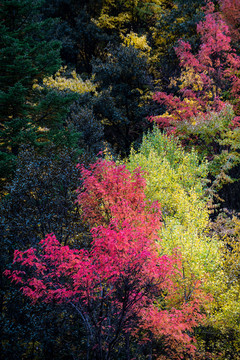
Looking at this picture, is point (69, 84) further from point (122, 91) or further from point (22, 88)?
point (22, 88)

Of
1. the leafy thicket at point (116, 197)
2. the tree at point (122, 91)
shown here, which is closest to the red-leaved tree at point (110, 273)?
the leafy thicket at point (116, 197)

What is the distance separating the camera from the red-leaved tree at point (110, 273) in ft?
23.7

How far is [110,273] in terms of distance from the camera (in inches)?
280

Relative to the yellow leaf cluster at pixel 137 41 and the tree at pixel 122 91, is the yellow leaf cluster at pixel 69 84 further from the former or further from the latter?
the yellow leaf cluster at pixel 137 41

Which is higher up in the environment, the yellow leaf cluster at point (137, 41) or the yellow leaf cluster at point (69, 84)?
the yellow leaf cluster at point (137, 41)

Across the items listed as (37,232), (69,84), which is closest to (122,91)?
(69,84)

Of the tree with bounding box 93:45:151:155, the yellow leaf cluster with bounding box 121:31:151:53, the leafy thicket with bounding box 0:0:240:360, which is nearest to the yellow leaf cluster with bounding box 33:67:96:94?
the leafy thicket with bounding box 0:0:240:360

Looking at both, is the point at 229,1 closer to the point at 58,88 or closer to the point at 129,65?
the point at 129,65

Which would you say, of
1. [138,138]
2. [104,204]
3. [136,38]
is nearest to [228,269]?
[104,204]

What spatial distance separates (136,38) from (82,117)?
12.5m

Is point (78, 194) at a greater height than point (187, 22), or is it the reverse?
point (187, 22)

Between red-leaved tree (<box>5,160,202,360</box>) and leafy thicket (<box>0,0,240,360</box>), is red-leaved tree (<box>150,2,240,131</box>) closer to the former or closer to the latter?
leafy thicket (<box>0,0,240,360</box>)

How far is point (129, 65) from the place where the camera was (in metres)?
26.6

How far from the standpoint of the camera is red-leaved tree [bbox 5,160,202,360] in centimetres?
721
